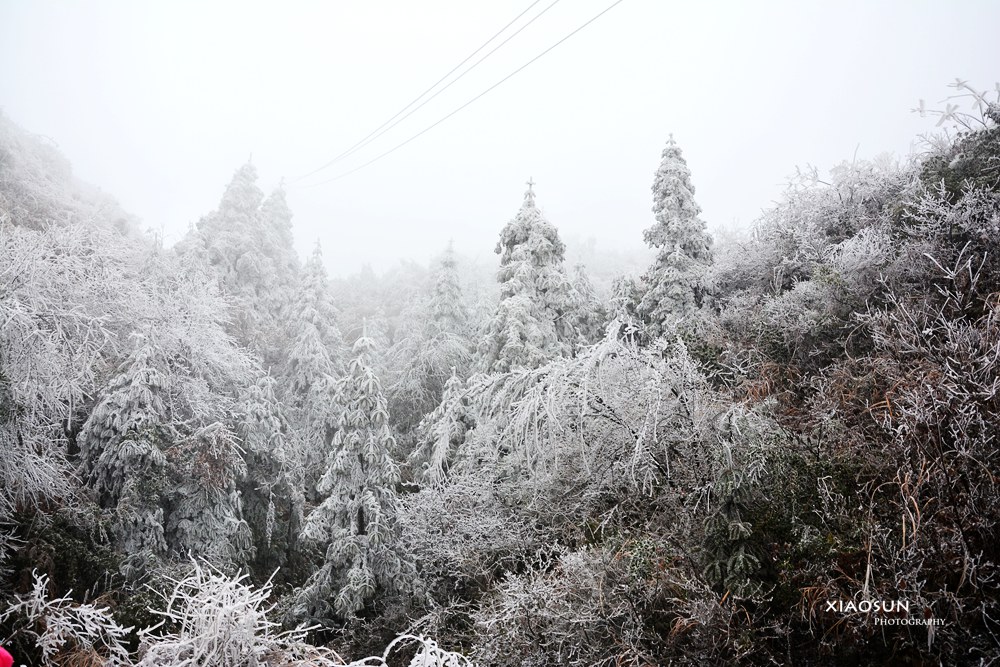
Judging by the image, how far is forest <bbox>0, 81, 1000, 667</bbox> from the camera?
153 inches

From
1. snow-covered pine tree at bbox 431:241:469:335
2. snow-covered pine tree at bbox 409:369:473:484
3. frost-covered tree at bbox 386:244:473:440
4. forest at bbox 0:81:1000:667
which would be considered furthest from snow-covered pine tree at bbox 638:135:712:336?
snow-covered pine tree at bbox 431:241:469:335

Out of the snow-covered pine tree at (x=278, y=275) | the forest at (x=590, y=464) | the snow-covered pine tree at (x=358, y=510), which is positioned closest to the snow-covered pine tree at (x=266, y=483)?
the forest at (x=590, y=464)

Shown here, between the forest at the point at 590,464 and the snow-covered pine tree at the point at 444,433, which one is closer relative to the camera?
the forest at the point at 590,464

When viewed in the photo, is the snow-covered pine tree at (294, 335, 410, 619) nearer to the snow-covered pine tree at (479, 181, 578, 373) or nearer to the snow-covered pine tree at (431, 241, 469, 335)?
the snow-covered pine tree at (479, 181, 578, 373)

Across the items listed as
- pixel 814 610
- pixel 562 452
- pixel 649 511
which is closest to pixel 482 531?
pixel 562 452

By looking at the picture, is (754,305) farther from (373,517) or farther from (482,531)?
(373,517)

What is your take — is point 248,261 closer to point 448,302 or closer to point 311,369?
point 311,369

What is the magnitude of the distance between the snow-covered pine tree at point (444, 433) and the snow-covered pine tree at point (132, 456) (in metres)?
6.25

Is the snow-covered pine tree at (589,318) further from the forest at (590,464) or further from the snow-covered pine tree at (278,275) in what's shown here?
the snow-covered pine tree at (278,275)

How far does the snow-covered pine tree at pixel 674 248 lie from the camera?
12688 millimetres

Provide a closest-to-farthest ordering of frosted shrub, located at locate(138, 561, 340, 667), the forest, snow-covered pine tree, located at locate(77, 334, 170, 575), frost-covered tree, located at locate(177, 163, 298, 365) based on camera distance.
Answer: frosted shrub, located at locate(138, 561, 340, 667) → the forest → snow-covered pine tree, located at locate(77, 334, 170, 575) → frost-covered tree, located at locate(177, 163, 298, 365)

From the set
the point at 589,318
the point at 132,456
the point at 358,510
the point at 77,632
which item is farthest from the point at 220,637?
the point at 589,318

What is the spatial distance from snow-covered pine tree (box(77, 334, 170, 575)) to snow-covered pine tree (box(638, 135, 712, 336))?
40.7 feet

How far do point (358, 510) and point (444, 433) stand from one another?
3466 mm
